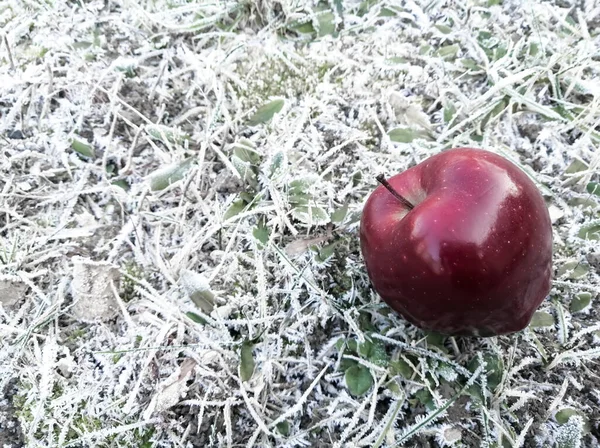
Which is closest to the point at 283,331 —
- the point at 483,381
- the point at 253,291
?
the point at 253,291

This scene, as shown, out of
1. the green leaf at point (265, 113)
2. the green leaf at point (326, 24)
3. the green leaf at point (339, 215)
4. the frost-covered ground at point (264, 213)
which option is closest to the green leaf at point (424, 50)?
the frost-covered ground at point (264, 213)

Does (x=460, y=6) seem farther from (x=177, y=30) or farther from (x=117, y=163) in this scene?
(x=117, y=163)

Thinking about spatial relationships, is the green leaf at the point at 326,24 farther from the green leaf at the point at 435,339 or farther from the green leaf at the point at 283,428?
the green leaf at the point at 283,428

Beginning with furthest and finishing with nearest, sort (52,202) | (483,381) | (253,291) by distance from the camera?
(52,202) < (253,291) < (483,381)

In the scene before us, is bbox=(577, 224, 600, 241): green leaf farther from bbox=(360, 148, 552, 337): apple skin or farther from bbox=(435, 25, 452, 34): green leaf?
bbox=(435, 25, 452, 34): green leaf

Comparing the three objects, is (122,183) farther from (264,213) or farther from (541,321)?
(541,321)
